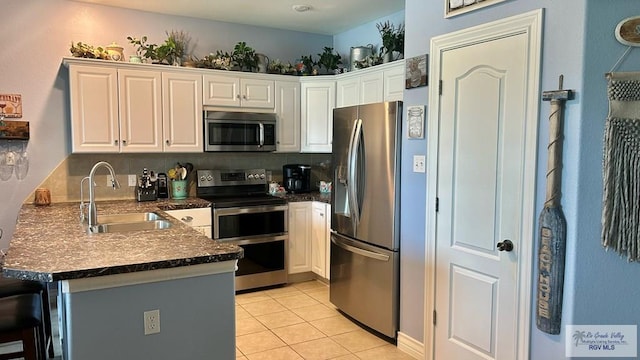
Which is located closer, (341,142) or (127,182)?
(341,142)

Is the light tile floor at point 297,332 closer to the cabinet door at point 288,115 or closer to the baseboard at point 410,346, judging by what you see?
the baseboard at point 410,346

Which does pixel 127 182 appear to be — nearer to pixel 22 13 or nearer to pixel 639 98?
pixel 22 13

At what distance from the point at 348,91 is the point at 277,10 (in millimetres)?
1033

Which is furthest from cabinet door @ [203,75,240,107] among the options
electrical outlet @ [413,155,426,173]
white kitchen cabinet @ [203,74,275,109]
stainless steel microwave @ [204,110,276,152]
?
electrical outlet @ [413,155,426,173]

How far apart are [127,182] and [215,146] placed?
3.02 feet

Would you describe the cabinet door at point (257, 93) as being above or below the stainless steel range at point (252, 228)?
above

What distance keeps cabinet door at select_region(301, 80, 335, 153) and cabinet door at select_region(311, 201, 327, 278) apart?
0.66m

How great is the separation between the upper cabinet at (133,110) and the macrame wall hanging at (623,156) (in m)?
3.42

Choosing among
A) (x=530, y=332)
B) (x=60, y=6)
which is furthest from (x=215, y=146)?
(x=530, y=332)

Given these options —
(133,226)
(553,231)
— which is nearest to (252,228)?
(133,226)

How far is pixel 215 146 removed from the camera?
14.4 ft

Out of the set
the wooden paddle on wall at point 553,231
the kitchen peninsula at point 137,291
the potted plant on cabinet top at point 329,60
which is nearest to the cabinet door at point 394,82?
the potted plant on cabinet top at point 329,60

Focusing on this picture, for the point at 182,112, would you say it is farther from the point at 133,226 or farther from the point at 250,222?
the point at 133,226

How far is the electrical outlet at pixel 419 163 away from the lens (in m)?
2.96
